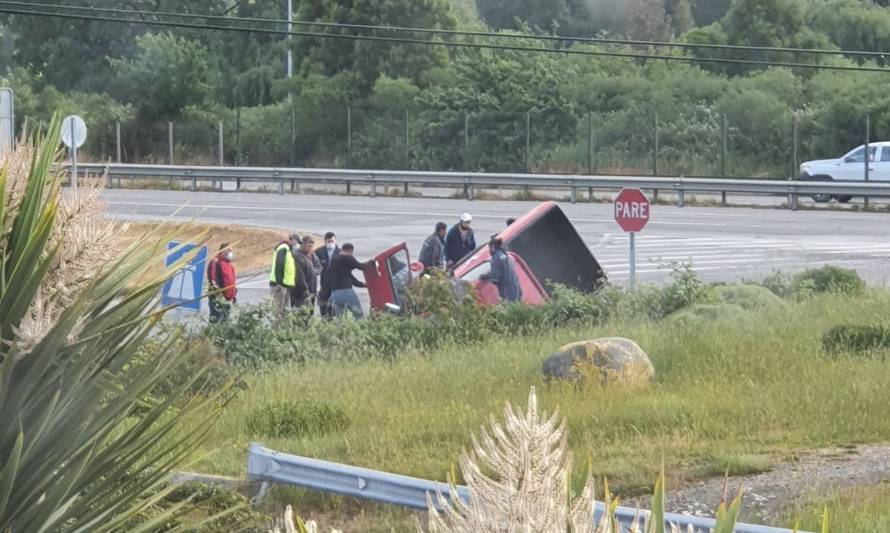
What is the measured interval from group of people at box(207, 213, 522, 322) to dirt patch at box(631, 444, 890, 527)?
353 inches

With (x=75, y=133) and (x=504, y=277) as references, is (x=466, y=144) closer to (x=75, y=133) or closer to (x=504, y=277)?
(x=75, y=133)

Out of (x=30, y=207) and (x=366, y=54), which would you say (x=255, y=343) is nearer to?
(x=30, y=207)

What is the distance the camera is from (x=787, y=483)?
1002 cm

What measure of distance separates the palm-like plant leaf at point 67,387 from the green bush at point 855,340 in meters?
11.2

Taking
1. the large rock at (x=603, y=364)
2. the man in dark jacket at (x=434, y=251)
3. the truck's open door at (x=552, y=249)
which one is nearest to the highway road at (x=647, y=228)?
the truck's open door at (x=552, y=249)

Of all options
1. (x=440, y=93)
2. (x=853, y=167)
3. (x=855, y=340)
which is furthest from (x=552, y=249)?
(x=440, y=93)

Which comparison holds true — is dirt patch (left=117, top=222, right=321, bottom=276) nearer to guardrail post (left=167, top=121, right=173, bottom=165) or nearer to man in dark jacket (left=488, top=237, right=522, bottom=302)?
man in dark jacket (left=488, top=237, right=522, bottom=302)

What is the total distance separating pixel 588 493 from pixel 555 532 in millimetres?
146

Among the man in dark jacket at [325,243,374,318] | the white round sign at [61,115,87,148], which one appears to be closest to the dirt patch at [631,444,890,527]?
the man in dark jacket at [325,243,374,318]

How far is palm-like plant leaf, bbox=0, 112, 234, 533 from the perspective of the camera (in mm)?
3705

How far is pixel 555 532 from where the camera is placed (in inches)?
85.4

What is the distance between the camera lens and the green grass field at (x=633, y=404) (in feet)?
35.5

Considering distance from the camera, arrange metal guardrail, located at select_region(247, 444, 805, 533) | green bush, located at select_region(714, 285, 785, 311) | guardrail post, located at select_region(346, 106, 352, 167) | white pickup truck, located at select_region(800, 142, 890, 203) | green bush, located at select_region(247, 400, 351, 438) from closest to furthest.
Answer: metal guardrail, located at select_region(247, 444, 805, 533) < green bush, located at select_region(247, 400, 351, 438) < green bush, located at select_region(714, 285, 785, 311) < white pickup truck, located at select_region(800, 142, 890, 203) < guardrail post, located at select_region(346, 106, 352, 167)

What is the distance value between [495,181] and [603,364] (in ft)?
90.0
